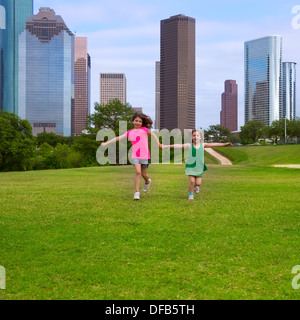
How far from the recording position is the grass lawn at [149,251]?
139 inches

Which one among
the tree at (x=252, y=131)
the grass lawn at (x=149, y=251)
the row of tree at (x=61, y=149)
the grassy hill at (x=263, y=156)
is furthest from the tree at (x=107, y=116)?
the grass lawn at (x=149, y=251)

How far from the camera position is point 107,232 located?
5.73 m

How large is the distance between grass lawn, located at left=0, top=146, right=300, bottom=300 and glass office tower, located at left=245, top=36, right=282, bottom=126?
157240 millimetres

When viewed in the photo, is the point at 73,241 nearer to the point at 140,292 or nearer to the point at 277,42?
the point at 140,292

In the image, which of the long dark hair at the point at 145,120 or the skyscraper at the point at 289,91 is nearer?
the long dark hair at the point at 145,120

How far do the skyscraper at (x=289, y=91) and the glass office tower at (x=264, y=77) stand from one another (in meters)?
2.55

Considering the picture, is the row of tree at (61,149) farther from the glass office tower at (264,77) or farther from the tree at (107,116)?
the glass office tower at (264,77)

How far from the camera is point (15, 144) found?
57.7 m

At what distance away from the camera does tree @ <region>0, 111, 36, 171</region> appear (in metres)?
57.4

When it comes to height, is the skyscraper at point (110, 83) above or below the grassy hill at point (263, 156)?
above

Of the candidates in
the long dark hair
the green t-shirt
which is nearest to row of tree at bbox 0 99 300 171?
the long dark hair

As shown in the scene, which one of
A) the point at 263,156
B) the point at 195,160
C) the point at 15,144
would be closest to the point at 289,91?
the point at 263,156

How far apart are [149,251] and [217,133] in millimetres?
122237

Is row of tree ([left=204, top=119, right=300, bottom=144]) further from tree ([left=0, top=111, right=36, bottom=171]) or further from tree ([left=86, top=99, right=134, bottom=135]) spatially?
tree ([left=0, top=111, right=36, bottom=171])
